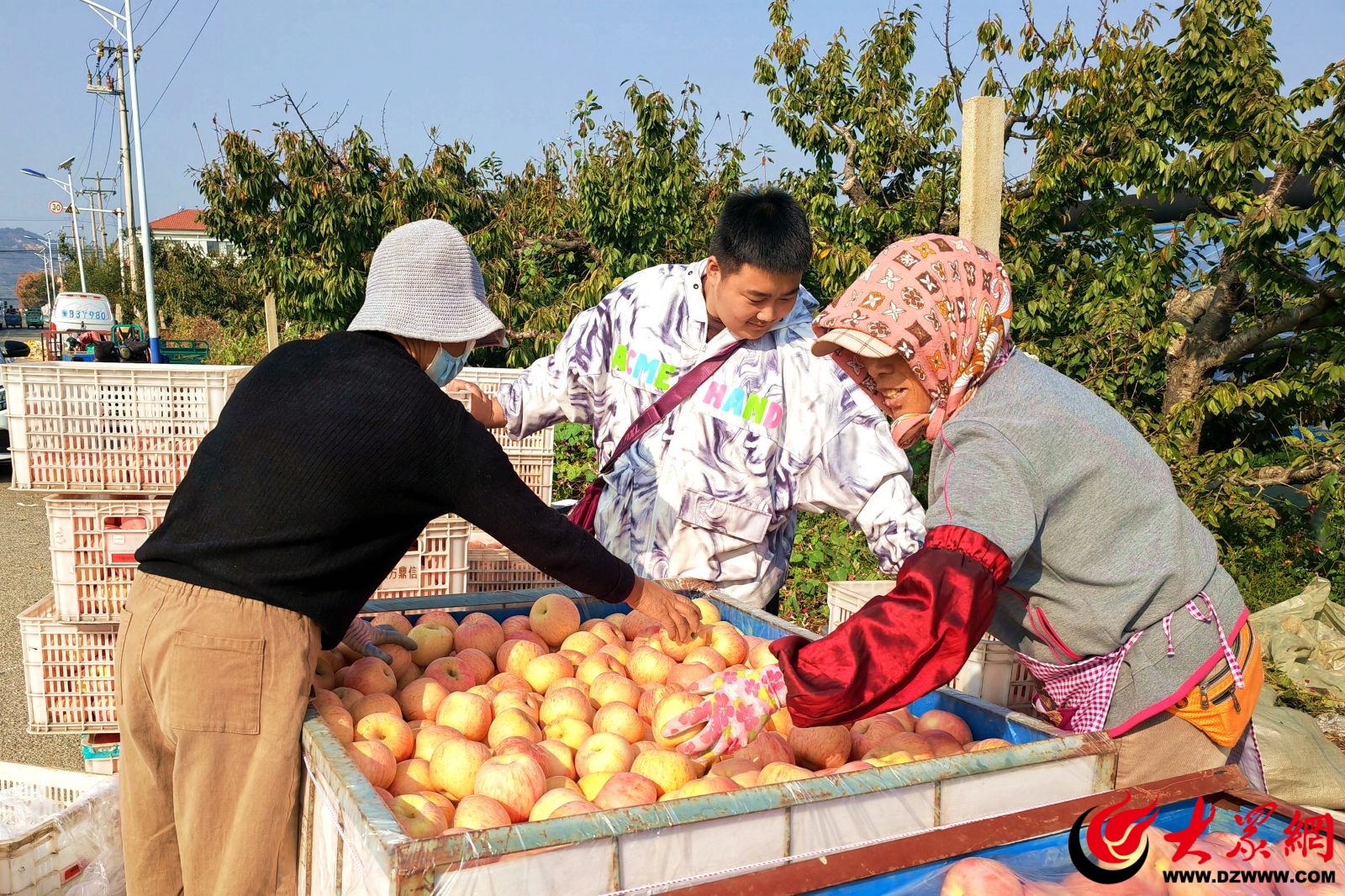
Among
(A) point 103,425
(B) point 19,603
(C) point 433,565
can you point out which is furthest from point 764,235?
(B) point 19,603

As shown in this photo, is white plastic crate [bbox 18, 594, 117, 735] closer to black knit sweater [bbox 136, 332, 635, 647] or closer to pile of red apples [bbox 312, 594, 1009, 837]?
pile of red apples [bbox 312, 594, 1009, 837]

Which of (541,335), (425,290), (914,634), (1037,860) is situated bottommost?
(1037,860)

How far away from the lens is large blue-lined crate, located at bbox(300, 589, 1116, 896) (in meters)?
1.37

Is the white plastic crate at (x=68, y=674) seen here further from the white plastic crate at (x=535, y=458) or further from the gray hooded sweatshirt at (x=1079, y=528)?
the gray hooded sweatshirt at (x=1079, y=528)

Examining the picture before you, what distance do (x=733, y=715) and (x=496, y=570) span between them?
2919 mm

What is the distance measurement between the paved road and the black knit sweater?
389cm

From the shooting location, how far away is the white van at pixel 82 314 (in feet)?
90.6

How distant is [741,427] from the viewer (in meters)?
2.91

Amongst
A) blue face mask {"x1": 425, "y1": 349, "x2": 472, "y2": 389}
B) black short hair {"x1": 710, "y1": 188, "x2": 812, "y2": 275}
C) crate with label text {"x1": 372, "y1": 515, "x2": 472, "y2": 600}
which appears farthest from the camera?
crate with label text {"x1": 372, "y1": 515, "x2": 472, "y2": 600}

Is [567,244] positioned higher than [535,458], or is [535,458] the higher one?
[567,244]

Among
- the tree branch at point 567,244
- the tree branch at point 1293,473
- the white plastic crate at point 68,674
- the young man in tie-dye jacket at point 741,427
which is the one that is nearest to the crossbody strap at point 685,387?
the young man in tie-dye jacket at point 741,427

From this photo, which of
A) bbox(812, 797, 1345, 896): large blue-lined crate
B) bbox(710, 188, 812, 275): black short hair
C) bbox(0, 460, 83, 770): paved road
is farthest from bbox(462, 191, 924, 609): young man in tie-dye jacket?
bbox(0, 460, 83, 770): paved road

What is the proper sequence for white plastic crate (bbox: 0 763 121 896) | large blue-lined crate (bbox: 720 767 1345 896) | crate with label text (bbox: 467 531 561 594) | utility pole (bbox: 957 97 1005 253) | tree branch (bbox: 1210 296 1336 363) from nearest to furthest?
large blue-lined crate (bbox: 720 767 1345 896)
white plastic crate (bbox: 0 763 121 896)
utility pole (bbox: 957 97 1005 253)
crate with label text (bbox: 467 531 561 594)
tree branch (bbox: 1210 296 1336 363)

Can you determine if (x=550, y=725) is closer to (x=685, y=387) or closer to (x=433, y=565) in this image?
(x=685, y=387)
